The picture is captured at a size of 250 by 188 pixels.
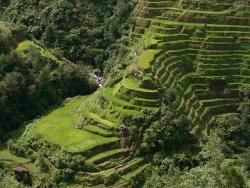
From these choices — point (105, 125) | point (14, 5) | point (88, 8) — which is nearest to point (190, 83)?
point (105, 125)

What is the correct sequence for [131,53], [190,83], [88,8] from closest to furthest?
[190,83] → [131,53] → [88,8]

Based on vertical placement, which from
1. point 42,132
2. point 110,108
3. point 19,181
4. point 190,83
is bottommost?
point 19,181

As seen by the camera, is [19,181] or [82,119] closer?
[19,181]

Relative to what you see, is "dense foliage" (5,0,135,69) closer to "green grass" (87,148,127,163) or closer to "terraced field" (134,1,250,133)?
"terraced field" (134,1,250,133)

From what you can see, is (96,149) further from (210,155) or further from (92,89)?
(92,89)

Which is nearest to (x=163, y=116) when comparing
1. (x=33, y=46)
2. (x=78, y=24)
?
(x=33, y=46)

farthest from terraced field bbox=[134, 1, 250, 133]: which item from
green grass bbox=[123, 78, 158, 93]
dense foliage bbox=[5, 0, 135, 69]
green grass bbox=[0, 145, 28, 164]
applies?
green grass bbox=[0, 145, 28, 164]
